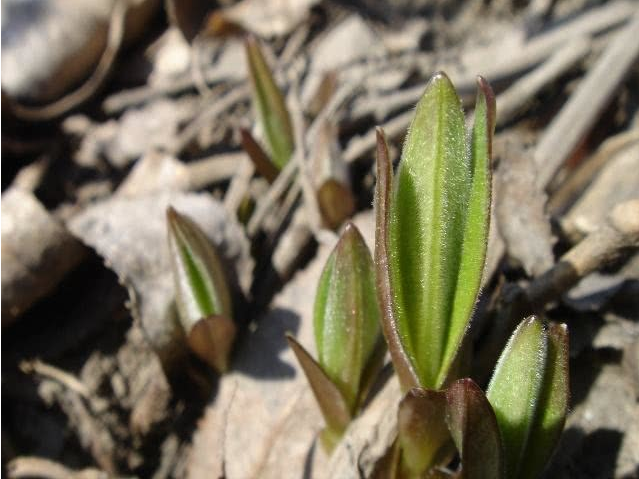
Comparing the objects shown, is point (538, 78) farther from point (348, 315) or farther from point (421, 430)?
point (421, 430)

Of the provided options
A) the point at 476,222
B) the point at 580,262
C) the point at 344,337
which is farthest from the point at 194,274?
the point at 580,262

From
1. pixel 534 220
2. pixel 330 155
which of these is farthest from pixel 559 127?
pixel 330 155

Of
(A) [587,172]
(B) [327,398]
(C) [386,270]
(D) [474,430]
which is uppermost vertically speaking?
(C) [386,270]

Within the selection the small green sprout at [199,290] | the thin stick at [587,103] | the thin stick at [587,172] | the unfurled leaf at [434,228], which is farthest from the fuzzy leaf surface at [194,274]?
the thin stick at [587,172]

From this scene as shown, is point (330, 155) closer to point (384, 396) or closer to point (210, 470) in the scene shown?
point (384, 396)

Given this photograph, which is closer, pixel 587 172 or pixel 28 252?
pixel 28 252

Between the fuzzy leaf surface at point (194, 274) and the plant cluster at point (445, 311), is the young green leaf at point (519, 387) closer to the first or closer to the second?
the plant cluster at point (445, 311)
